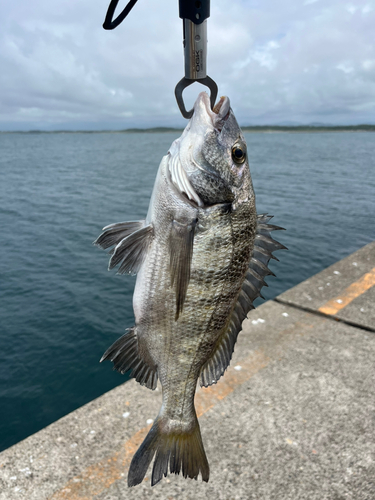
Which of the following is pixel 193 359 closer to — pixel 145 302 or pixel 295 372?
pixel 145 302

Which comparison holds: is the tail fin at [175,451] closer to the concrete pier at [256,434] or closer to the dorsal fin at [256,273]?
the dorsal fin at [256,273]

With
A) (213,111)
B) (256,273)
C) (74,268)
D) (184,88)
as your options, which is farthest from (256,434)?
(74,268)

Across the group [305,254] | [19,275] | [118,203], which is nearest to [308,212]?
[305,254]

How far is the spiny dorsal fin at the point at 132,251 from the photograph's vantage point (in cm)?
205

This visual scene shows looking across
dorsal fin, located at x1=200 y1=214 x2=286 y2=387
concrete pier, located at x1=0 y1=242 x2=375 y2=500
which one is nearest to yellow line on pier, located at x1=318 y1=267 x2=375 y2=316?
concrete pier, located at x1=0 y1=242 x2=375 y2=500

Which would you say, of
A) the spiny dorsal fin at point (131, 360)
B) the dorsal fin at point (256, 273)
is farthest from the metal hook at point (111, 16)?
the spiny dorsal fin at point (131, 360)

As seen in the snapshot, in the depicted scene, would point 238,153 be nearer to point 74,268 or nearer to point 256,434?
point 256,434

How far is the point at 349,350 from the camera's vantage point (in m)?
5.04

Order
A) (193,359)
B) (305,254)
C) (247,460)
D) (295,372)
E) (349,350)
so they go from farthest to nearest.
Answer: (305,254)
(349,350)
(295,372)
(247,460)
(193,359)

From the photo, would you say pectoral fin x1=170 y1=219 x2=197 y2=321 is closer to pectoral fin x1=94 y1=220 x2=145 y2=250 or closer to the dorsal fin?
pectoral fin x1=94 y1=220 x2=145 y2=250

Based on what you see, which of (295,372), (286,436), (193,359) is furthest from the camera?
(295,372)

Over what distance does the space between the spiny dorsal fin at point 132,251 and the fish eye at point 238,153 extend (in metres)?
0.64

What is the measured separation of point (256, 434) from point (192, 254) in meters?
2.65

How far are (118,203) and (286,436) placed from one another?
16.6m
